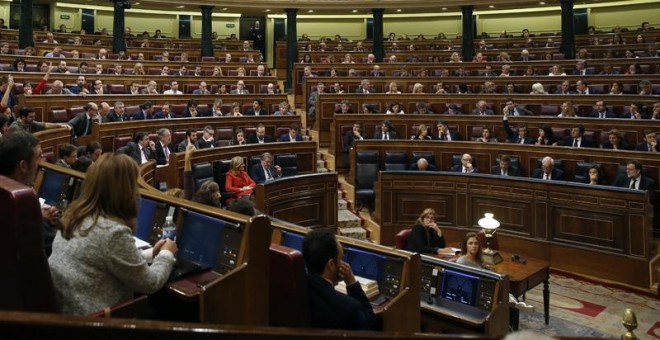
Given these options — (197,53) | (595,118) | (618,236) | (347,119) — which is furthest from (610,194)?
(197,53)

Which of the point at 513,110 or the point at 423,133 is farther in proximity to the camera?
the point at 513,110

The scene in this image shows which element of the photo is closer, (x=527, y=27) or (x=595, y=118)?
(x=595, y=118)

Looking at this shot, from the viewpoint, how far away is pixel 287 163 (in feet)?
25.1

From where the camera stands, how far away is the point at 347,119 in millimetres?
9016

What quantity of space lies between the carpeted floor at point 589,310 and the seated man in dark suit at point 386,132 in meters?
3.33

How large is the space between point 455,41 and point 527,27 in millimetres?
3335

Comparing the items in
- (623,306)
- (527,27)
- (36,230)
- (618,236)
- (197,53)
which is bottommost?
(623,306)

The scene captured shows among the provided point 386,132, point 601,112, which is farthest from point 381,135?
point 601,112

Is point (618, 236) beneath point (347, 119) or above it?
beneath

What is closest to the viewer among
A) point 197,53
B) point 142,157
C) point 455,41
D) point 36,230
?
point 36,230

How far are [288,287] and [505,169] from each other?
5.55 meters

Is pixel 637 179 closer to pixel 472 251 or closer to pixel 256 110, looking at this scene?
pixel 472 251

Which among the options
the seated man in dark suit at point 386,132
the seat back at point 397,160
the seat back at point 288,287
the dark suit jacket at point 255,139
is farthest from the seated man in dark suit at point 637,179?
the seat back at point 288,287

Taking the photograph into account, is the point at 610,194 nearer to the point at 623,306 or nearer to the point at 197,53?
the point at 623,306
